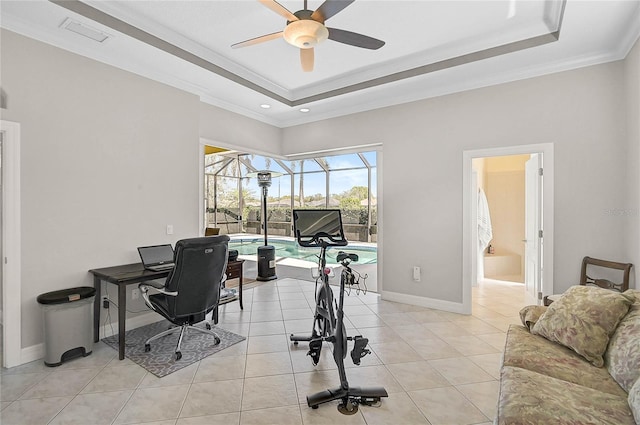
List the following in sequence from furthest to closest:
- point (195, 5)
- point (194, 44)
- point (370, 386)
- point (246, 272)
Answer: point (246, 272), point (194, 44), point (195, 5), point (370, 386)

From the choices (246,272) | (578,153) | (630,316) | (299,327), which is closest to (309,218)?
(299,327)

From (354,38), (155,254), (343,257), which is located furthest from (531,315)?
(155,254)

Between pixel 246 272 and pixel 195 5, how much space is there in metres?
4.81

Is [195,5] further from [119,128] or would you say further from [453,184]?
[453,184]

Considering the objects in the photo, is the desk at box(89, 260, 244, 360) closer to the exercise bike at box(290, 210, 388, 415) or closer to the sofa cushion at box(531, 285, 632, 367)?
the exercise bike at box(290, 210, 388, 415)

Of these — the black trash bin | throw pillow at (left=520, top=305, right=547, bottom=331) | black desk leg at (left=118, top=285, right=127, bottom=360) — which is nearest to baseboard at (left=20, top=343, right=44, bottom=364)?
the black trash bin

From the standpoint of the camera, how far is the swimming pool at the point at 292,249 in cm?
785

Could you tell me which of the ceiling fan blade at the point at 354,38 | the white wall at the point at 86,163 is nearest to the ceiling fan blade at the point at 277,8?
the ceiling fan blade at the point at 354,38

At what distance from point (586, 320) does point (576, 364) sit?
0.29m

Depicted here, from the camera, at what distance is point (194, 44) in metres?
3.11

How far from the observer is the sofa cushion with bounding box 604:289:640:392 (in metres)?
1.54

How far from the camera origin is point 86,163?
296 centimetres

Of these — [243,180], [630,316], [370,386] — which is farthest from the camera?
[243,180]

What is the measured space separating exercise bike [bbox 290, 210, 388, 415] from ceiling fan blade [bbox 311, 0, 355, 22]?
1504 millimetres
